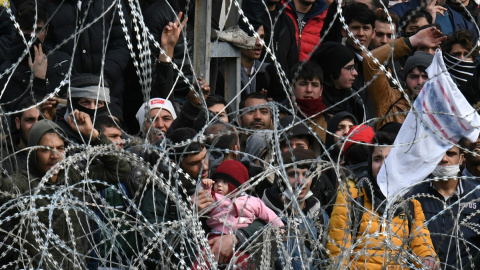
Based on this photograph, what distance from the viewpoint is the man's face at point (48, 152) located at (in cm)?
599

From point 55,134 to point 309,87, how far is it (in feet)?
7.93

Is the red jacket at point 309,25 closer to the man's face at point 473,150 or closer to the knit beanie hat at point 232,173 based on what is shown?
the man's face at point 473,150

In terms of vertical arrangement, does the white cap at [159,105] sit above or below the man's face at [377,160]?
above

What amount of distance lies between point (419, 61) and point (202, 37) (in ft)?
5.55

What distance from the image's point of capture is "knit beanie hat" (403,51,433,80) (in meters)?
8.12

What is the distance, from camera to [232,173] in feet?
20.3

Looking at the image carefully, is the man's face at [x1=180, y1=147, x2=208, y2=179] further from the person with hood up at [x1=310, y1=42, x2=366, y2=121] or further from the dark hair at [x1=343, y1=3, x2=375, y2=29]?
the dark hair at [x1=343, y1=3, x2=375, y2=29]

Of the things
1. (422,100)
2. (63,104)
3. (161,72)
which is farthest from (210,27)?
(422,100)

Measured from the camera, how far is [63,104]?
735 cm

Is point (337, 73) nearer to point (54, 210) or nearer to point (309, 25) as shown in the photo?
point (309, 25)

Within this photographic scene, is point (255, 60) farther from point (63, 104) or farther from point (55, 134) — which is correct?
point (55, 134)

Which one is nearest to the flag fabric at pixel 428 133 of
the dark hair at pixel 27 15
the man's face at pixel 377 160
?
the man's face at pixel 377 160

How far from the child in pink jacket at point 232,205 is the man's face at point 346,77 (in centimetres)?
227

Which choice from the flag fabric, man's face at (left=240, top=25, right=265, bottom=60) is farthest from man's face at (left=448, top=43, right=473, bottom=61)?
the flag fabric
